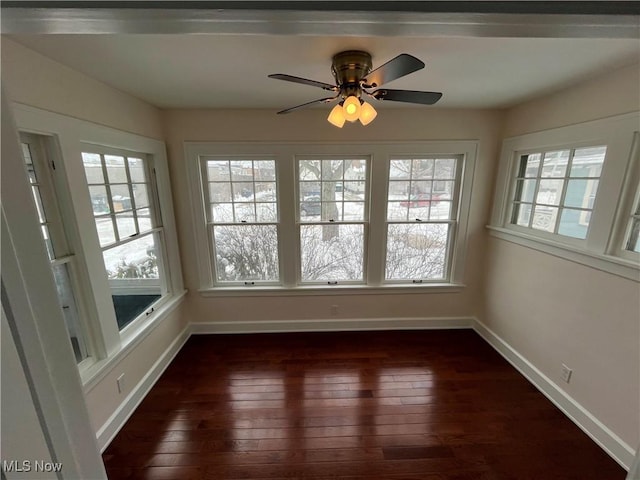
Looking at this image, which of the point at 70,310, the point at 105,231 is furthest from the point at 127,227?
the point at 70,310

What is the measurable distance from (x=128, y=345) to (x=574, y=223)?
3.55m

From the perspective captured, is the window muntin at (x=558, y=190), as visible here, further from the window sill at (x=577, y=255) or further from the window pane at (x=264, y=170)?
the window pane at (x=264, y=170)

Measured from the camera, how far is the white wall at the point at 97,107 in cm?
129

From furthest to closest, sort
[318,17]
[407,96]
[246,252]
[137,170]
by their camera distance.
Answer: [246,252]
[137,170]
[407,96]
[318,17]

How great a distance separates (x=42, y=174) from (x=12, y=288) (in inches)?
54.0

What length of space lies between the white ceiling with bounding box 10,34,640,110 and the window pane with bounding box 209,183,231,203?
0.85m

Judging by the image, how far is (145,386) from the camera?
217 cm

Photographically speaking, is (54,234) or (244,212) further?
(244,212)

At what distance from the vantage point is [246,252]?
290cm

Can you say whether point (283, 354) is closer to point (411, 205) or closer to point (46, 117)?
point (411, 205)

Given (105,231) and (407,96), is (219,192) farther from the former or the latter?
(407,96)

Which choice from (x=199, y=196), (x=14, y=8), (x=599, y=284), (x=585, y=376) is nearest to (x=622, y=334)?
(x=599, y=284)

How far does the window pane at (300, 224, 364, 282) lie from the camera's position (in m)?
2.86

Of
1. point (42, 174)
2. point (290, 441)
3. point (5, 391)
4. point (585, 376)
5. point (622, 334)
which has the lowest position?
point (290, 441)
